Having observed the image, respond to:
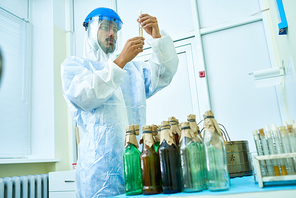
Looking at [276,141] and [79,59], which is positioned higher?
[79,59]

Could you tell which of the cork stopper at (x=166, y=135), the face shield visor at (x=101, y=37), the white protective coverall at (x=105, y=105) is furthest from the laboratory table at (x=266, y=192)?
the face shield visor at (x=101, y=37)

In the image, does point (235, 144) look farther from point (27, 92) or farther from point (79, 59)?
point (27, 92)

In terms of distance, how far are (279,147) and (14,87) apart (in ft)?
8.15

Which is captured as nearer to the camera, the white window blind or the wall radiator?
the wall radiator

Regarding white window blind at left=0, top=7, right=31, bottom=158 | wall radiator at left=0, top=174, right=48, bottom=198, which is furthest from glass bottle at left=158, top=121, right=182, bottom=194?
white window blind at left=0, top=7, right=31, bottom=158

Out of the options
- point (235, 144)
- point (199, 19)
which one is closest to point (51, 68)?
point (199, 19)

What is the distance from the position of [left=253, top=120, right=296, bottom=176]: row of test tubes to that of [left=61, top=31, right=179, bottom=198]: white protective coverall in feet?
1.89

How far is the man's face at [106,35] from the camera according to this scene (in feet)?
4.30

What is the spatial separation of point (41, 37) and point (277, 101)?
94.2 inches

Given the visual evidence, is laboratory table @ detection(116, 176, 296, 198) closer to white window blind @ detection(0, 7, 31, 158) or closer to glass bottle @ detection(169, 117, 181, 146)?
glass bottle @ detection(169, 117, 181, 146)

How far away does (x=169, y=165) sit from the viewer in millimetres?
A: 663

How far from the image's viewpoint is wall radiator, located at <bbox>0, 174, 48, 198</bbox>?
6.38ft

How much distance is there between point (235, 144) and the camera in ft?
3.05

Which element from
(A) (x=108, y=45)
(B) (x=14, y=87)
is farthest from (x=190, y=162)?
(B) (x=14, y=87)
